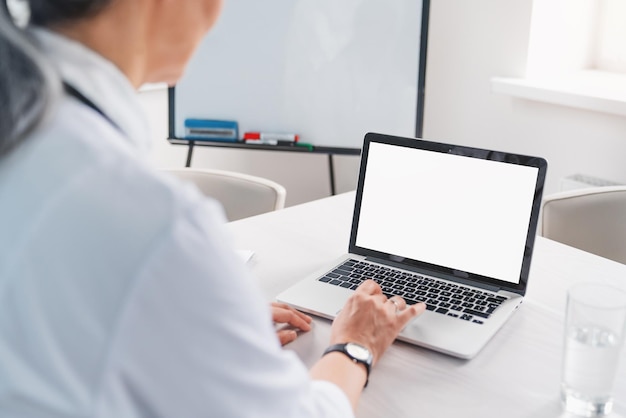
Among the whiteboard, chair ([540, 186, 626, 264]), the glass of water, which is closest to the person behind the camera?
the glass of water

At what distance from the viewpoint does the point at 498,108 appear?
276cm

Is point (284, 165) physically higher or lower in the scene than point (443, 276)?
lower

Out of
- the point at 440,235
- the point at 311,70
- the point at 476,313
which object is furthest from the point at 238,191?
the point at 476,313

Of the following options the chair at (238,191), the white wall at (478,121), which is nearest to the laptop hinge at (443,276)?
the chair at (238,191)

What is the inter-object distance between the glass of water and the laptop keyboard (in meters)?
0.20

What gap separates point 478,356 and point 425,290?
189 mm

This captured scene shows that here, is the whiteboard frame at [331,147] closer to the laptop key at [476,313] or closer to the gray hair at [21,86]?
the laptop key at [476,313]

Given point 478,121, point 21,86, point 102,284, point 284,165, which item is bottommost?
point 284,165

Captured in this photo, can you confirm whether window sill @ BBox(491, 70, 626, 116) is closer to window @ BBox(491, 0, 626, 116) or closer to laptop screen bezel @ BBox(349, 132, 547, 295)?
window @ BBox(491, 0, 626, 116)

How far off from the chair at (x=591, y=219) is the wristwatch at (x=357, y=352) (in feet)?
3.35

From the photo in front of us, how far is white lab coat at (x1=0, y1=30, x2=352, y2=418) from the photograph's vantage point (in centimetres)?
55

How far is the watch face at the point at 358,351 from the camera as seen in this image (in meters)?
1.02

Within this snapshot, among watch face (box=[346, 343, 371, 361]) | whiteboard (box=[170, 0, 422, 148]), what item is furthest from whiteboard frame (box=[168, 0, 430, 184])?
watch face (box=[346, 343, 371, 361])

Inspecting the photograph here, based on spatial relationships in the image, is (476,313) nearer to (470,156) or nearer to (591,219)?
(470,156)
